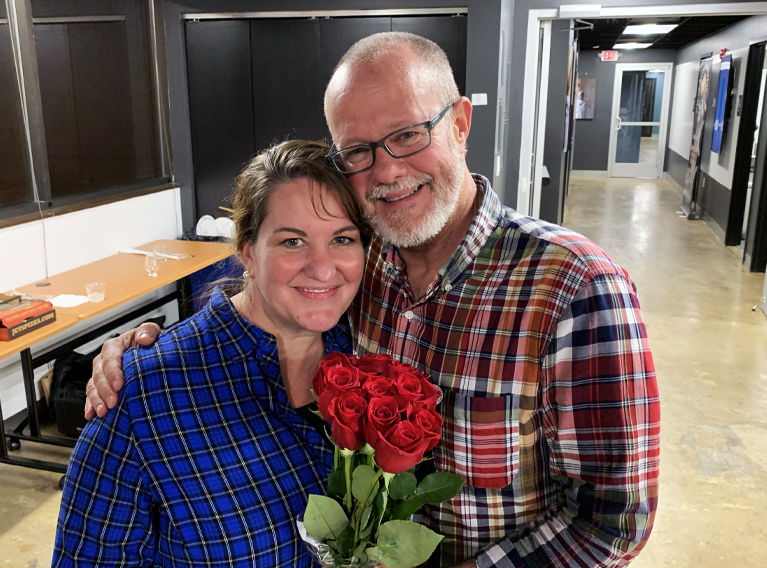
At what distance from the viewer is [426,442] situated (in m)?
0.88

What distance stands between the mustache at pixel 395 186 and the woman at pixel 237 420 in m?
0.08

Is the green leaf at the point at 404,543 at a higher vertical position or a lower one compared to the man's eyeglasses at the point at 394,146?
lower

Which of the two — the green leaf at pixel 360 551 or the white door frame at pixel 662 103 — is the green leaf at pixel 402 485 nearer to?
the green leaf at pixel 360 551

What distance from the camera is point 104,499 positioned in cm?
111

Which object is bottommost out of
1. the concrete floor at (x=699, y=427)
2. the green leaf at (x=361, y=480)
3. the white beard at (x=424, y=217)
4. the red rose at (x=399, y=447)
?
the concrete floor at (x=699, y=427)

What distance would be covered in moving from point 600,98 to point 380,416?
16.0 metres

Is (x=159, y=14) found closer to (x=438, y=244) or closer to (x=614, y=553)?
(x=438, y=244)

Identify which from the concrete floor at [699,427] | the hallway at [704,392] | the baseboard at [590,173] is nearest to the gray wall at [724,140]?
the hallway at [704,392]

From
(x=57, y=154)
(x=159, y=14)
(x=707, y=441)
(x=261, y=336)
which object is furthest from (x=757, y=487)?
(x=159, y=14)

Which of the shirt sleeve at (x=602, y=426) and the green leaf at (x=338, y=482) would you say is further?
the shirt sleeve at (x=602, y=426)

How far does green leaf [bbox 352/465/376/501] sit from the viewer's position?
0.91 metres

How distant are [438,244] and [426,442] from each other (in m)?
0.61

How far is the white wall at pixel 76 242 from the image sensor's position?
387cm

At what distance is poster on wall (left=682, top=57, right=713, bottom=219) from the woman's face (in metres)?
10.2
